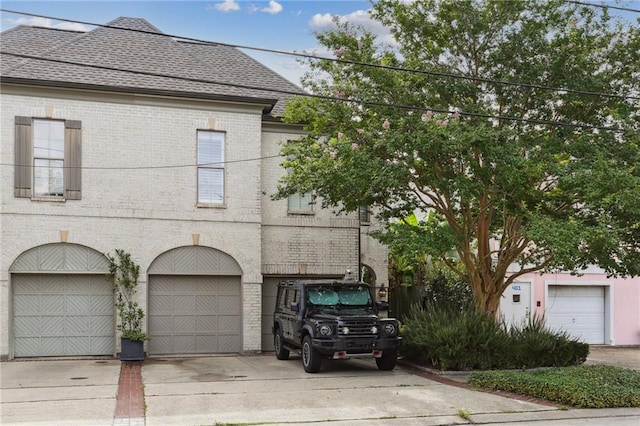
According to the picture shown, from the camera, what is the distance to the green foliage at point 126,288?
1745 centimetres

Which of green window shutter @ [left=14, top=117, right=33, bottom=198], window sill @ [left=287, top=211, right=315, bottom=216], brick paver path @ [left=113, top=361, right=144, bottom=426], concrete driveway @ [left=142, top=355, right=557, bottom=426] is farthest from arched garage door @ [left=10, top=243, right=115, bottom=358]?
window sill @ [left=287, top=211, right=315, bottom=216]

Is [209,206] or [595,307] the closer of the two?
[209,206]

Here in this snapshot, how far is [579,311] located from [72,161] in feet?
57.0

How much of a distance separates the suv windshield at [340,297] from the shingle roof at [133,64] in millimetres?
5104

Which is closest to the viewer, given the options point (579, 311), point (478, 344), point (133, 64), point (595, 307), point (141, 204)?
point (478, 344)

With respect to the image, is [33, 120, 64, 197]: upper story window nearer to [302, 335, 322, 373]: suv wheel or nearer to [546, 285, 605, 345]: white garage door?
[302, 335, 322, 373]: suv wheel

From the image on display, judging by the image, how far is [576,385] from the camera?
1193cm

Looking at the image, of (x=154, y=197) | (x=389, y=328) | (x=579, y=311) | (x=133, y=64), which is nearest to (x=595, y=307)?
(x=579, y=311)

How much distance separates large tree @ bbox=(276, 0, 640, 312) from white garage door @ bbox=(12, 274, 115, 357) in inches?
254

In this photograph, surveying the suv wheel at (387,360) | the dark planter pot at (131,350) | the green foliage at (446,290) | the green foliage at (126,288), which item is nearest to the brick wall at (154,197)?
the green foliage at (126,288)

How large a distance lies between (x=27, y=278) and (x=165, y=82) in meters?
6.24

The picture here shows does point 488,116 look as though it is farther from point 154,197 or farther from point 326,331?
point 154,197

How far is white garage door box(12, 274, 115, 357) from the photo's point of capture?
56.6ft

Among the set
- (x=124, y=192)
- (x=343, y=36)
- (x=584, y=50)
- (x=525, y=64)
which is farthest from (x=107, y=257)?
(x=584, y=50)
